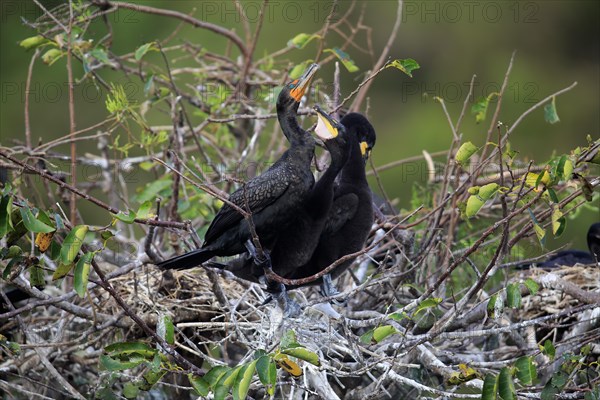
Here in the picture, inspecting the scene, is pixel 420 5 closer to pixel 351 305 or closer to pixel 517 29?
pixel 517 29

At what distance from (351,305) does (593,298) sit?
1.08 meters

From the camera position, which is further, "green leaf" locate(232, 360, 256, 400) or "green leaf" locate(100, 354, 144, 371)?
"green leaf" locate(100, 354, 144, 371)

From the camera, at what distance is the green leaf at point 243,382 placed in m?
2.89

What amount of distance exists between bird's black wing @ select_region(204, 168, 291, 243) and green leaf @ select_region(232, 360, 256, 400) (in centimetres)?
109

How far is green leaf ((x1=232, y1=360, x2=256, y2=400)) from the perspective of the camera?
2.89m

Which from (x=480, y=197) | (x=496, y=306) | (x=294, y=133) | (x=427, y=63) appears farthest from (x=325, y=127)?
(x=427, y=63)

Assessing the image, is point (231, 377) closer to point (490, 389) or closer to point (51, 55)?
point (490, 389)

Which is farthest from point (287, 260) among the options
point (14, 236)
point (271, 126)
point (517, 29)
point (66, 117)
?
point (517, 29)

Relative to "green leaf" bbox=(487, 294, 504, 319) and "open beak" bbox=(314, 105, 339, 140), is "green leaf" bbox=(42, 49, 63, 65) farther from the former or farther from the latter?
"green leaf" bbox=(487, 294, 504, 319)

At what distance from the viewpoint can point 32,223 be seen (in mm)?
3070

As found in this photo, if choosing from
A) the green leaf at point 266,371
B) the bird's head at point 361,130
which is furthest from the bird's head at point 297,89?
the green leaf at point 266,371

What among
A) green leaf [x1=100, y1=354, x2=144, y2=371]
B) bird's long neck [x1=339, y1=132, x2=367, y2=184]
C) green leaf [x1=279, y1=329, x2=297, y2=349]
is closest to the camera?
green leaf [x1=279, y1=329, x2=297, y2=349]

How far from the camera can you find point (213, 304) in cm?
422

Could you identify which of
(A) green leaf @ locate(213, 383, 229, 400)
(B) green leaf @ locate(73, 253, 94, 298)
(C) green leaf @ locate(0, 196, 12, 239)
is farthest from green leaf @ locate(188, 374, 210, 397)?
(C) green leaf @ locate(0, 196, 12, 239)
